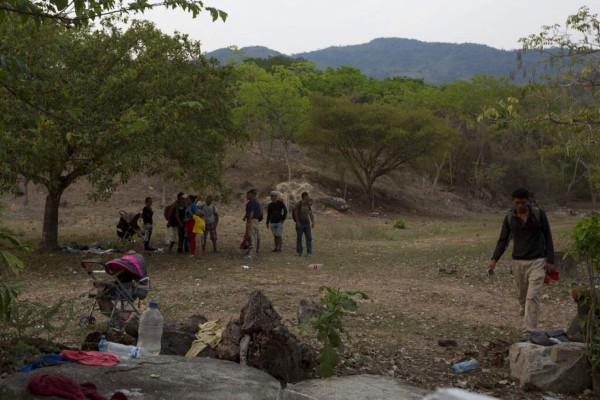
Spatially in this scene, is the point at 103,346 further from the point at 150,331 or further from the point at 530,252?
the point at 530,252

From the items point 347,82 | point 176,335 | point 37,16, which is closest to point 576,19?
point 176,335

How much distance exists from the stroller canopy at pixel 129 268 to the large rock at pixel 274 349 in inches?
74.2

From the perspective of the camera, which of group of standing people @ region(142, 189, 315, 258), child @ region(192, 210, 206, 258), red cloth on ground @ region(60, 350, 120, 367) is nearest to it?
red cloth on ground @ region(60, 350, 120, 367)

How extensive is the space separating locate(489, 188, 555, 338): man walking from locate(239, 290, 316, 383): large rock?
119 inches

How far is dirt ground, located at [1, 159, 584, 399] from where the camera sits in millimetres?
6947

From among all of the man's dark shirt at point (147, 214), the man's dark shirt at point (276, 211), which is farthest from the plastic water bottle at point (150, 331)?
the man's dark shirt at point (147, 214)

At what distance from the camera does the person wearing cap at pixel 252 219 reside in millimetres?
14680

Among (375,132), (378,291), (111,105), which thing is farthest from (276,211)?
(375,132)

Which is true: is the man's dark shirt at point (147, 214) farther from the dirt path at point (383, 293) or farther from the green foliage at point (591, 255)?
the green foliage at point (591, 255)

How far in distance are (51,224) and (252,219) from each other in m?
4.96

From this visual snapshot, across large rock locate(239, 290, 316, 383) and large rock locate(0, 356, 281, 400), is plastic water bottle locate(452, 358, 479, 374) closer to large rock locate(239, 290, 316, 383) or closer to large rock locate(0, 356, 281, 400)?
large rock locate(239, 290, 316, 383)

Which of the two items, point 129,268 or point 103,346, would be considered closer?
point 103,346

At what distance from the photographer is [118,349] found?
5.44 metres

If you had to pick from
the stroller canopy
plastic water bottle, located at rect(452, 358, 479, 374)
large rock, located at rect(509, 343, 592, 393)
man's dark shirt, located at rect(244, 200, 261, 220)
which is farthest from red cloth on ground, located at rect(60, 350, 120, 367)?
man's dark shirt, located at rect(244, 200, 261, 220)
